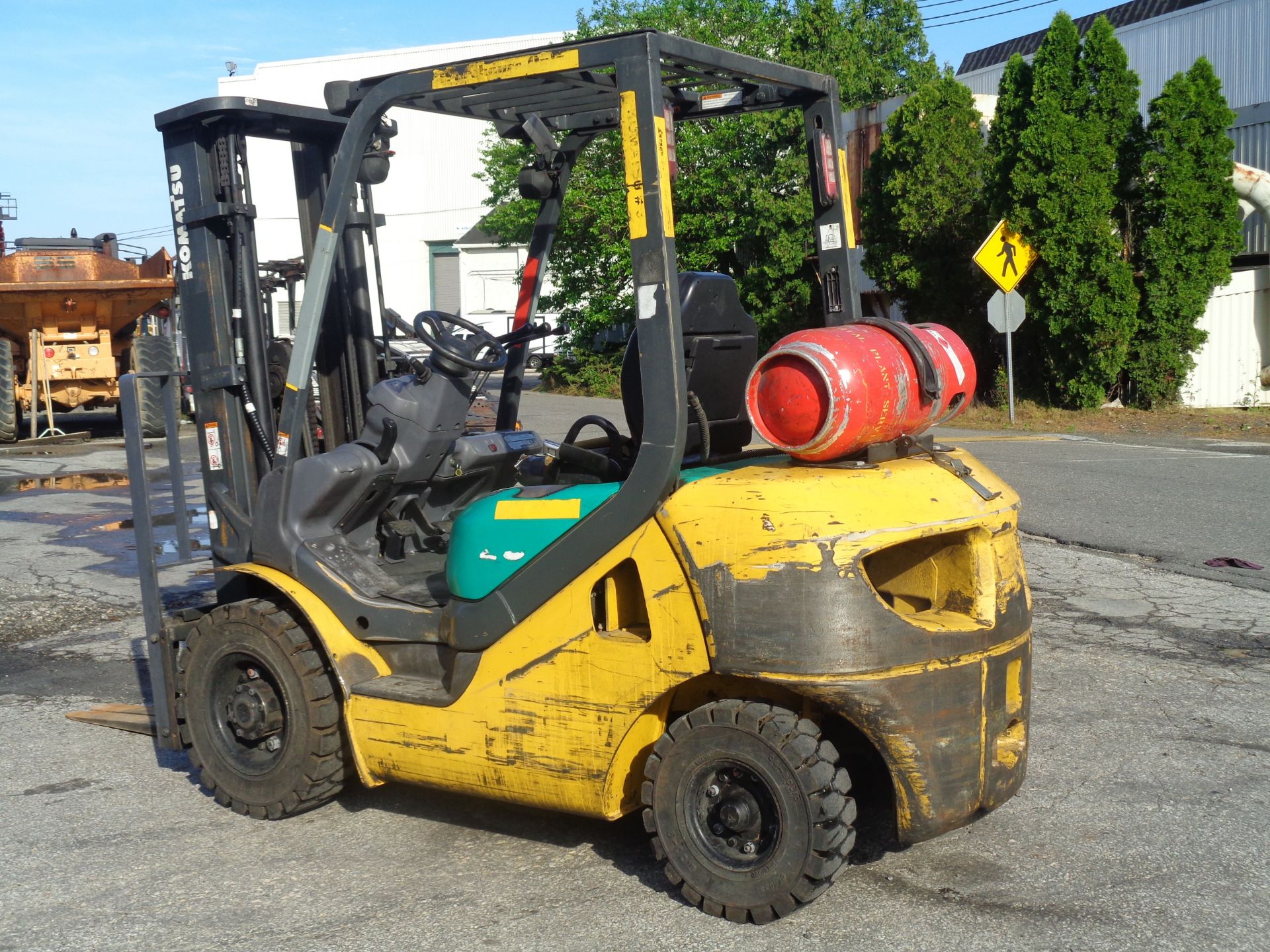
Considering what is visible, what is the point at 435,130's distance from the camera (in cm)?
5234

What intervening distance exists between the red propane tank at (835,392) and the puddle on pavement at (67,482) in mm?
12587

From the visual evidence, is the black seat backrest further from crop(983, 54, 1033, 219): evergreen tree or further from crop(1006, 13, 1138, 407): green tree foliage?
crop(983, 54, 1033, 219): evergreen tree

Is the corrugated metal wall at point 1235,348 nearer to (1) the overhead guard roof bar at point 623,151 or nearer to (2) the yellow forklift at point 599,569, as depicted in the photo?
(1) the overhead guard roof bar at point 623,151

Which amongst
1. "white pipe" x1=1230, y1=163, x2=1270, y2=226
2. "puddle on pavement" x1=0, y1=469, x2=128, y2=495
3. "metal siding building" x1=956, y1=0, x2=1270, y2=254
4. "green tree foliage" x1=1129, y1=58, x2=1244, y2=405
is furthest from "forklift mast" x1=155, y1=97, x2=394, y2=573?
"metal siding building" x1=956, y1=0, x2=1270, y2=254

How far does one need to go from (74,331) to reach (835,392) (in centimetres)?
1939

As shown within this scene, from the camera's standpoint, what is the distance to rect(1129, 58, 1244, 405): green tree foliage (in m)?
19.1

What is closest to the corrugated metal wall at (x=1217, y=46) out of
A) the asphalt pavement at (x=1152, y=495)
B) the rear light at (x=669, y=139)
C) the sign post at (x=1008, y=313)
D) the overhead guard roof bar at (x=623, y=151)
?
the sign post at (x=1008, y=313)

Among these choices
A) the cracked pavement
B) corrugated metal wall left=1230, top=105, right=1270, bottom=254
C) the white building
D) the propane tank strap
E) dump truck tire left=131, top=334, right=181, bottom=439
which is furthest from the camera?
the white building

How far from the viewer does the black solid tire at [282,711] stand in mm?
4586

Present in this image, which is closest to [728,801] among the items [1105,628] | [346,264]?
[346,264]

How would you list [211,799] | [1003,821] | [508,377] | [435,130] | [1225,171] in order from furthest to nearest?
[435,130], [1225,171], [508,377], [211,799], [1003,821]

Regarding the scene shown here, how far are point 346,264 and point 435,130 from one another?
48998mm

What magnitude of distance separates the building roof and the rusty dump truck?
60.0 feet

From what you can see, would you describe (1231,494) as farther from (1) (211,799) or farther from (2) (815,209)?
(1) (211,799)
